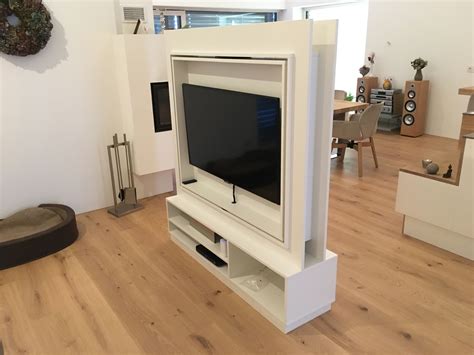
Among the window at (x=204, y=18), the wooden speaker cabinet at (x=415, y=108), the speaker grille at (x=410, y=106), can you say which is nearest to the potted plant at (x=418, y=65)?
the wooden speaker cabinet at (x=415, y=108)

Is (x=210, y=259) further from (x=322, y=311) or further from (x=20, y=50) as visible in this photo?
(x=20, y=50)

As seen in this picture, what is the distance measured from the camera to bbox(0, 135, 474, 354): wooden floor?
6.92ft

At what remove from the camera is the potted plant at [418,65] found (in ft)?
19.6

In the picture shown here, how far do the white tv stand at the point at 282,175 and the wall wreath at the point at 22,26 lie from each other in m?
1.04

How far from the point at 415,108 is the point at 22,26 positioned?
539 centimetres

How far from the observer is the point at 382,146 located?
18.9ft

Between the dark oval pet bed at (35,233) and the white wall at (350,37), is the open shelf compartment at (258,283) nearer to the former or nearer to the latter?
the dark oval pet bed at (35,233)

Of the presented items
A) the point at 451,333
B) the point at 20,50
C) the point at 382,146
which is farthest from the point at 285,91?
the point at 382,146

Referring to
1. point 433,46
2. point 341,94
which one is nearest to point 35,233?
point 341,94

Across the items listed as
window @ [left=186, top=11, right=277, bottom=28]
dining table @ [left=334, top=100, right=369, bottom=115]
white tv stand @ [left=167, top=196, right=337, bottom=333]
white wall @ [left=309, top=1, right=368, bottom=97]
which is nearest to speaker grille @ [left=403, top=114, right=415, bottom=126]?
white wall @ [left=309, top=1, right=368, bottom=97]

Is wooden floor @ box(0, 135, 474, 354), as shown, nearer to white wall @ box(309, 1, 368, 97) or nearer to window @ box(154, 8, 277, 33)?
white wall @ box(309, 1, 368, 97)

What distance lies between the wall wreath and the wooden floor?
1552mm

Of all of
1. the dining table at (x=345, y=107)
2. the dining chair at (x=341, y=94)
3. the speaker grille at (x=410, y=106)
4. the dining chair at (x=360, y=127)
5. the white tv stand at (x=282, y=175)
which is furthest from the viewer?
A: the speaker grille at (x=410, y=106)

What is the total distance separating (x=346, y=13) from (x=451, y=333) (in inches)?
260
